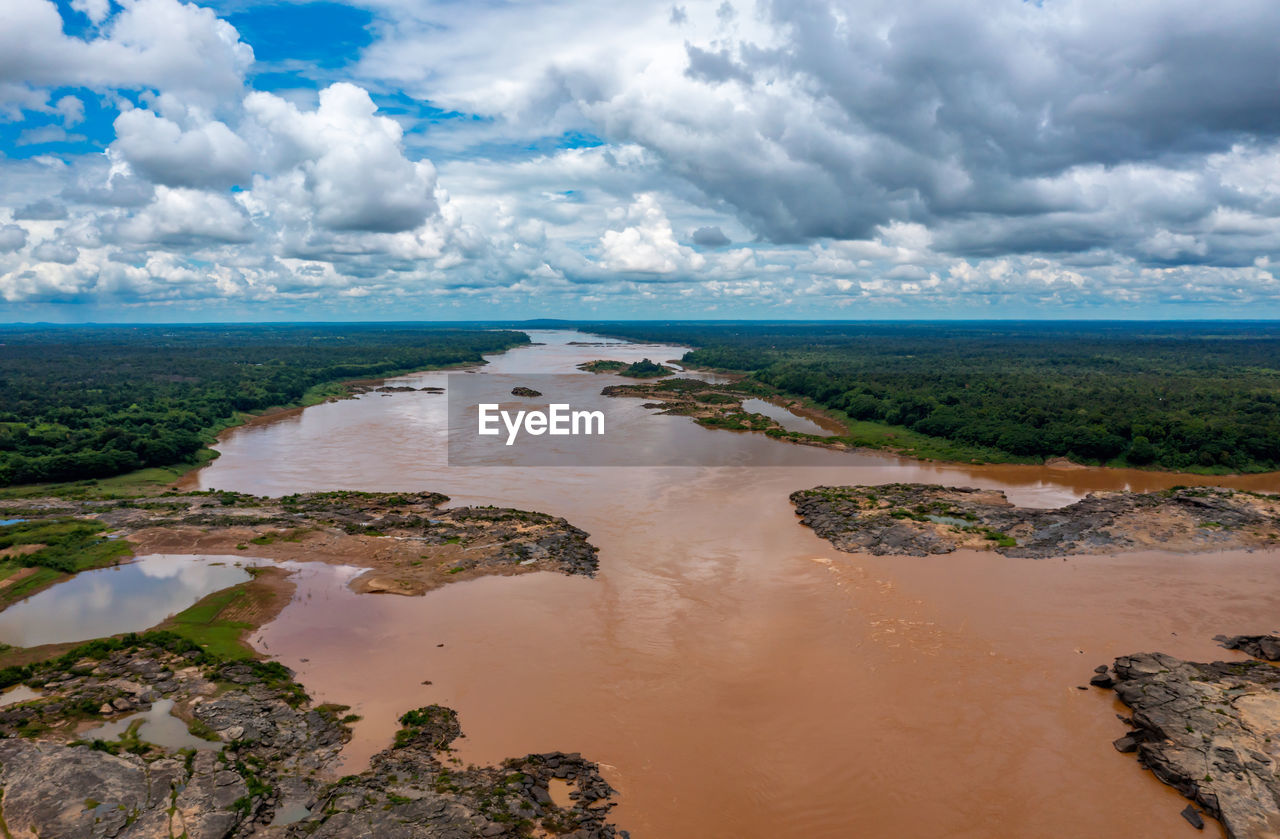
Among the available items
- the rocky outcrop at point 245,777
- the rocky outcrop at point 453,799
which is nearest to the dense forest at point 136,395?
the rocky outcrop at point 245,777

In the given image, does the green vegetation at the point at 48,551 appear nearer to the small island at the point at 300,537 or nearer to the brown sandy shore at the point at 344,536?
the small island at the point at 300,537

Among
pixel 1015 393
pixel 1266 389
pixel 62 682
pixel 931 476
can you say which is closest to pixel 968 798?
pixel 62 682

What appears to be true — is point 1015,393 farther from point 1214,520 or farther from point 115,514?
point 115,514

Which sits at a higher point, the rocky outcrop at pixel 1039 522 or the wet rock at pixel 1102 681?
the rocky outcrop at pixel 1039 522

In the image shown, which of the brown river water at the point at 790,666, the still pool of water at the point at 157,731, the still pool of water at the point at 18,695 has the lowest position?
the brown river water at the point at 790,666

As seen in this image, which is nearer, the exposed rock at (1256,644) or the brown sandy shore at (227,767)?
the brown sandy shore at (227,767)

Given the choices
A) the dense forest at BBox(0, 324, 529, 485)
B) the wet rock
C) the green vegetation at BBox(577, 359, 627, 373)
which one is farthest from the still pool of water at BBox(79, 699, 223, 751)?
the green vegetation at BBox(577, 359, 627, 373)

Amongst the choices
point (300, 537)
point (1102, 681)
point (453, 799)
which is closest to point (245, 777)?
point (453, 799)

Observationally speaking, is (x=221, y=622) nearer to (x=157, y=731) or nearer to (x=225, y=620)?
(x=225, y=620)
